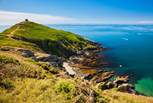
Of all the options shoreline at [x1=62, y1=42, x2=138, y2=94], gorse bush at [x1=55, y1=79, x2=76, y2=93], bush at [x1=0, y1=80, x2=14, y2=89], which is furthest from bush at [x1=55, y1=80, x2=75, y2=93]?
shoreline at [x1=62, y1=42, x2=138, y2=94]

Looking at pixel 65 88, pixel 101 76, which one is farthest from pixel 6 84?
pixel 101 76

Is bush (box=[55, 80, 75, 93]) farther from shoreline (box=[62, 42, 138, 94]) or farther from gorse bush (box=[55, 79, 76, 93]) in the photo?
shoreline (box=[62, 42, 138, 94])

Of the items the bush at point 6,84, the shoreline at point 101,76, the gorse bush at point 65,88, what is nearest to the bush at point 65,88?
the gorse bush at point 65,88

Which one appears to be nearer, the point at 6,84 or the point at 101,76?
the point at 6,84

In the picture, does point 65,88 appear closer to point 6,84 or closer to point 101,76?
point 6,84

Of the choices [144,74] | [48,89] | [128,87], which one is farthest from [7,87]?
[144,74]

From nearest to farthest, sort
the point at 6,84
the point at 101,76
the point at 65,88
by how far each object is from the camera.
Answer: the point at 65,88 < the point at 6,84 < the point at 101,76

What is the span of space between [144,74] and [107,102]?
2799 inches

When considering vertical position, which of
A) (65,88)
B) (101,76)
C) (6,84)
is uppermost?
(65,88)

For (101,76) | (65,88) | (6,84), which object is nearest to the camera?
(65,88)

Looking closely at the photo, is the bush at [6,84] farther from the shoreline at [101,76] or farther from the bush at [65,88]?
the shoreline at [101,76]

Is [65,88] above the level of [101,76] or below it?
above

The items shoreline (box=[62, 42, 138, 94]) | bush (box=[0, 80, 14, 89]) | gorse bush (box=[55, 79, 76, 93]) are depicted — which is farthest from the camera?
shoreline (box=[62, 42, 138, 94])

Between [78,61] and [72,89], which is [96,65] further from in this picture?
[72,89]
